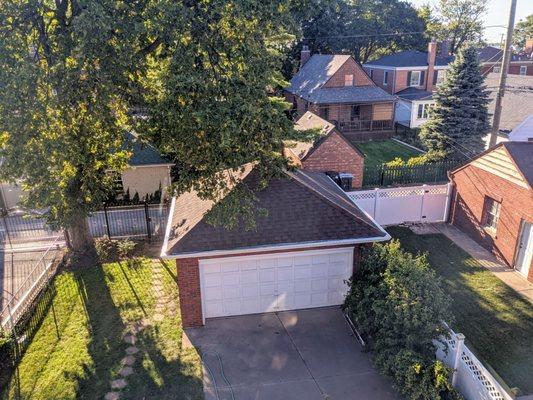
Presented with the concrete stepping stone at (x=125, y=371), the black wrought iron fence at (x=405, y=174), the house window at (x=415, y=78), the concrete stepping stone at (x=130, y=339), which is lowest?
the concrete stepping stone at (x=130, y=339)

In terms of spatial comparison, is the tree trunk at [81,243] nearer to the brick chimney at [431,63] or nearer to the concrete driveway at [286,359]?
the concrete driveway at [286,359]

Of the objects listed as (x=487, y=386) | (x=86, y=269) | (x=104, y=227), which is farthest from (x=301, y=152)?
(x=487, y=386)

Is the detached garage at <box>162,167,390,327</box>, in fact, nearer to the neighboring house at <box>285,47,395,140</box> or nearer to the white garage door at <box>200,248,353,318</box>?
the white garage door at <box>200,248,353,318</box>

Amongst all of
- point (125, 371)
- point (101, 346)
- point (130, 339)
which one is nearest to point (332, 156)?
point (130, 339)

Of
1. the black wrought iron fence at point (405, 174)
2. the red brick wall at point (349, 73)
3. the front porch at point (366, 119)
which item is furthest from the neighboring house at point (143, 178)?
the red brick wall at point (349, 73)

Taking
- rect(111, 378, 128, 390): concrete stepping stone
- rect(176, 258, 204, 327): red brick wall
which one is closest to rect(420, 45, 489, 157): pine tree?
rect(176, 258, 204, 327): red brick wall

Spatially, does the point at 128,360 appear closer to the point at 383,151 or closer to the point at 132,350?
the point at 132,350
